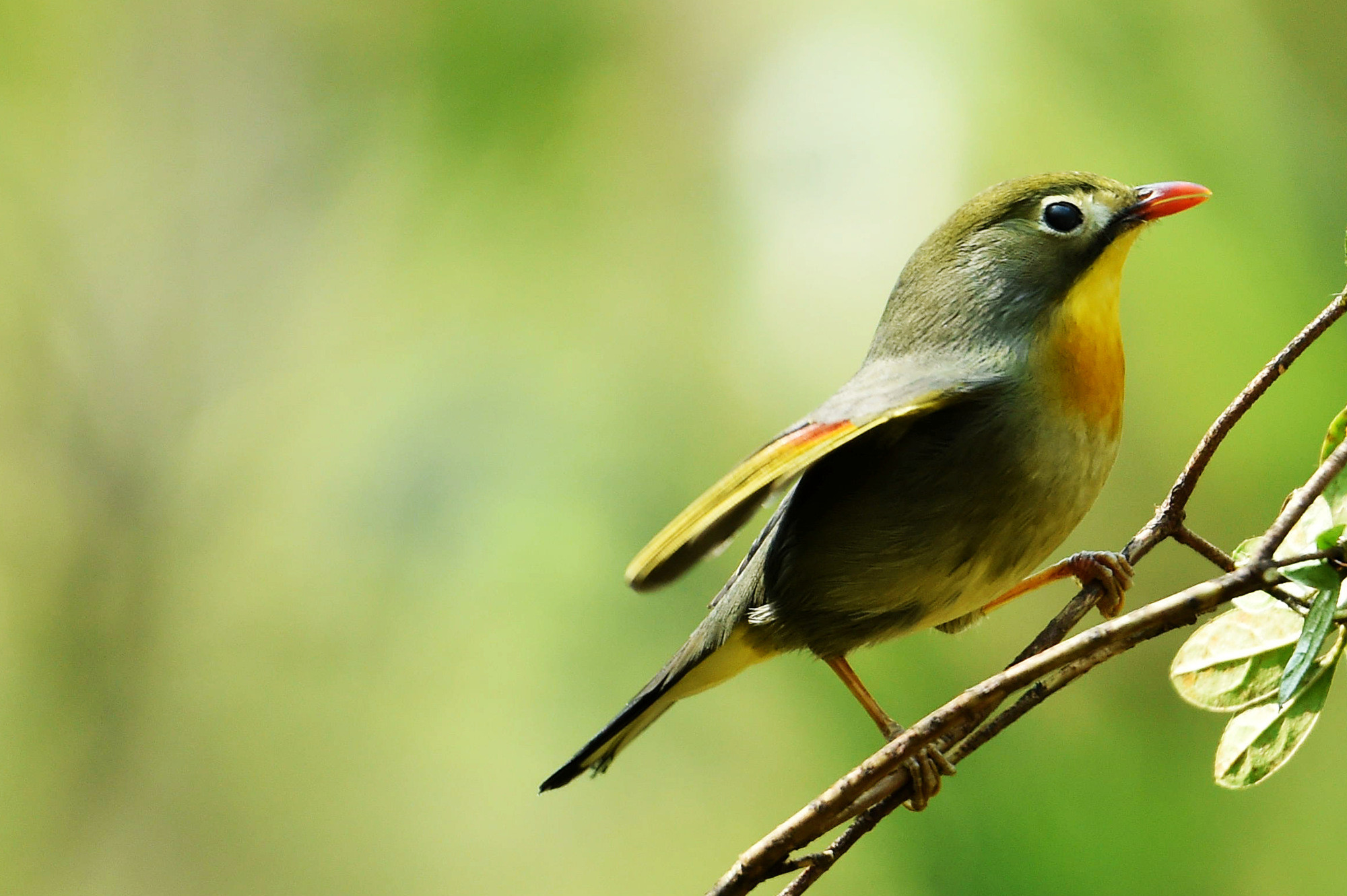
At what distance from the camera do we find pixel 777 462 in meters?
1.04

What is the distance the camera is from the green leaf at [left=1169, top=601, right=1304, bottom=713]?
0.80 m

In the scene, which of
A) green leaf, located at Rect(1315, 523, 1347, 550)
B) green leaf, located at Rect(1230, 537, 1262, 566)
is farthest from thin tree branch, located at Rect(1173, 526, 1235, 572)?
green leaf, located at Rect(1315, 523, 1347, 550)

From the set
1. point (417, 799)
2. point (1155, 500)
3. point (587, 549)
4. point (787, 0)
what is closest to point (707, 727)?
point (587, 549)

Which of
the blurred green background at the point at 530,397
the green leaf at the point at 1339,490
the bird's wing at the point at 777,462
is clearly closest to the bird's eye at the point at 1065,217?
the bird's wing at the point at 777,462

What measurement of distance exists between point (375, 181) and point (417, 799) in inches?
62.3

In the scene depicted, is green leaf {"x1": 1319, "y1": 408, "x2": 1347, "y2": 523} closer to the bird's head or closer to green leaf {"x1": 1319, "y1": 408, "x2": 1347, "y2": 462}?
green leaf {"x1": 1319, "y1": 408, "x2": 1347, "y2": 462}

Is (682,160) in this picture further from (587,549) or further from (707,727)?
(707,727)

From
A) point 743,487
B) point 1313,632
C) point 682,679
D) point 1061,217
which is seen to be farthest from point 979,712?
point 1061,217

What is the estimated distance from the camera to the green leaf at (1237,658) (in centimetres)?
80

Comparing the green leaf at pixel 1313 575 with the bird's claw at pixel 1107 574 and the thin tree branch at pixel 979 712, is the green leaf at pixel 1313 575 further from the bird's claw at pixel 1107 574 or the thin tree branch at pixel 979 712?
the bird's claw at pixel 1107 574

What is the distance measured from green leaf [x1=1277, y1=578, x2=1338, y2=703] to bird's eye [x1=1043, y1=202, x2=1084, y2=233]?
87cm

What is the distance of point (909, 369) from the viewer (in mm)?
1365

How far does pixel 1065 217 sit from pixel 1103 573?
0.48 metres

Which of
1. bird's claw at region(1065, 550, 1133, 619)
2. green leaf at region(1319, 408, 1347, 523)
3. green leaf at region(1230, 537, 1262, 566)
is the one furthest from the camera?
bird's claw at region(1065, 550, 1133, 619)
